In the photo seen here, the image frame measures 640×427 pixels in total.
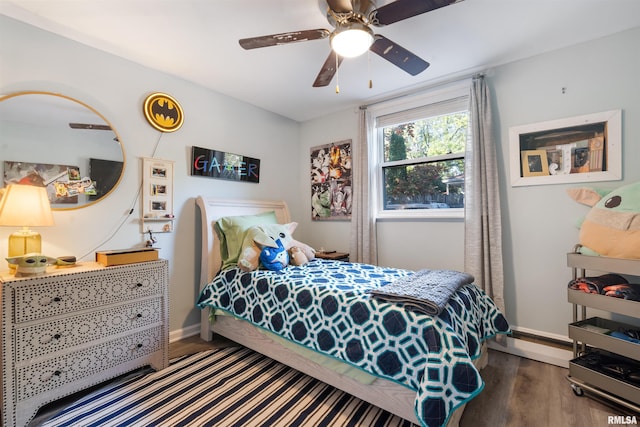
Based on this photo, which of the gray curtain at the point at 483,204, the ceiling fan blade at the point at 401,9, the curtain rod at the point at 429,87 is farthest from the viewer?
the curtain rod at the point at 429,87

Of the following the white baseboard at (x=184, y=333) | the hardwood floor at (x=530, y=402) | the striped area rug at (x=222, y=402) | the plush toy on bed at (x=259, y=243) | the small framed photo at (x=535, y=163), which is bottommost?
the hardwood floor at (x=530, y=402)

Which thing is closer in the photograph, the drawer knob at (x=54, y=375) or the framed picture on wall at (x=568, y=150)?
the drawer knob at (x=54, y=375)

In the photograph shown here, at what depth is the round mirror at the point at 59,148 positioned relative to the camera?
1756mm

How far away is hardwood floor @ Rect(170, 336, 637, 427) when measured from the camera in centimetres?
149

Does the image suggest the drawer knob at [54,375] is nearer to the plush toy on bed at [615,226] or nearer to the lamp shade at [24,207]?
the lamp shade at [24,207]

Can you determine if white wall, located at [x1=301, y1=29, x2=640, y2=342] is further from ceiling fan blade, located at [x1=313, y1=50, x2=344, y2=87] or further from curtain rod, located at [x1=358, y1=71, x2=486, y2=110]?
ceiling fan blade, located at [x1=313, y1=50, x2=344, y2=87]

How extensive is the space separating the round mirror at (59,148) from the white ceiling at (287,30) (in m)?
0.55

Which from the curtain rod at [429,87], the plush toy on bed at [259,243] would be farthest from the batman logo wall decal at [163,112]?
the curtain rod at [429,87]

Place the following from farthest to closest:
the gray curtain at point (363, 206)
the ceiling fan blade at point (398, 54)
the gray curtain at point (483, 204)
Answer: the gray curtain at point (363, 206)
the gray curtain at point (483, 204)
the ceiling fan blade at point (398, 54)

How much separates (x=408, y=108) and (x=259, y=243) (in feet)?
7.05

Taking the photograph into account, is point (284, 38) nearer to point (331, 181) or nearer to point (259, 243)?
point (259, 243)

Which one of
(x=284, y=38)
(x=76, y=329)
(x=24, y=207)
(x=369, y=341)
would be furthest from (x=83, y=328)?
(x=284, y=38)

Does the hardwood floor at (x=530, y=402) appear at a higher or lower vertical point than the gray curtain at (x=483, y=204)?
lower

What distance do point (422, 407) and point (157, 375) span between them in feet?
5.90
